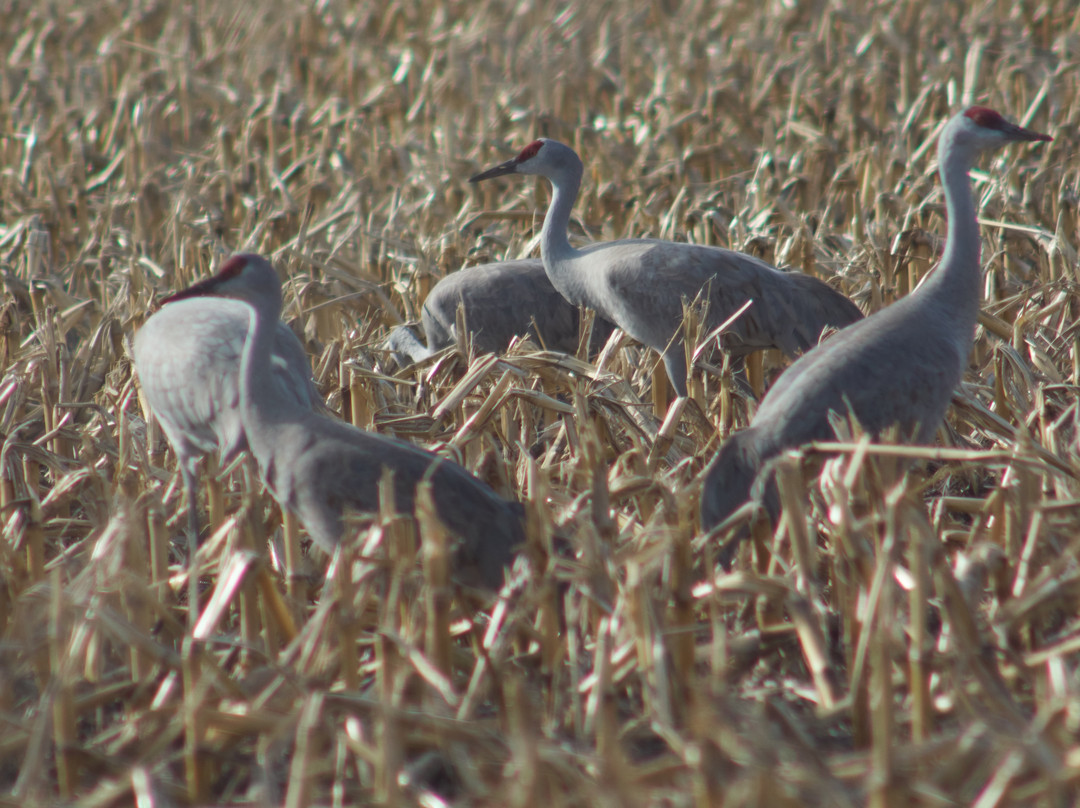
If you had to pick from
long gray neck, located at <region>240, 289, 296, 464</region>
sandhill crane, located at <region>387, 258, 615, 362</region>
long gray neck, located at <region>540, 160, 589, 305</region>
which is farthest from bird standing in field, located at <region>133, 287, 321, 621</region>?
long gray neck, located at <region>540, 160, 589, 305</region>

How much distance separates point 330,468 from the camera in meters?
2.87

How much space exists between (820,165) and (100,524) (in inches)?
173

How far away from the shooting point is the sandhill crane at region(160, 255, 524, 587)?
2779 millimetres

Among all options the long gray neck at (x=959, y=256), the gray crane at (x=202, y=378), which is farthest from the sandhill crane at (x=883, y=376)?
the gray crane at (x=202, y=378)

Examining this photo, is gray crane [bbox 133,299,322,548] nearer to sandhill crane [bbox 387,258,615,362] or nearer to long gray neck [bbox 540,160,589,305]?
sandhill crane [bbox 387,258,615,362]

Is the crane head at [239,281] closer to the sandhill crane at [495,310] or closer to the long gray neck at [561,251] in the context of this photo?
the sandhill crane at [495,310]

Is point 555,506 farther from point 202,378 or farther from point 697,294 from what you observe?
point 697,294

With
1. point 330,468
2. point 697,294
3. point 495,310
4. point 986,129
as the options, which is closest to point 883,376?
point 986,129

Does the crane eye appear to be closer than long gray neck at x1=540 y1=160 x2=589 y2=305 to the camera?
No

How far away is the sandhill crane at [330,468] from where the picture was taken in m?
2.78

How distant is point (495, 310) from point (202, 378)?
1553 mm

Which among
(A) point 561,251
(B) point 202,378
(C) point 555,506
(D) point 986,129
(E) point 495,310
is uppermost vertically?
(D) point 986,129

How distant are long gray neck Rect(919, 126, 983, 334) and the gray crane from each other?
1.73 meters

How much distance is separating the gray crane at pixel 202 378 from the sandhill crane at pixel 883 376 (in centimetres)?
111
